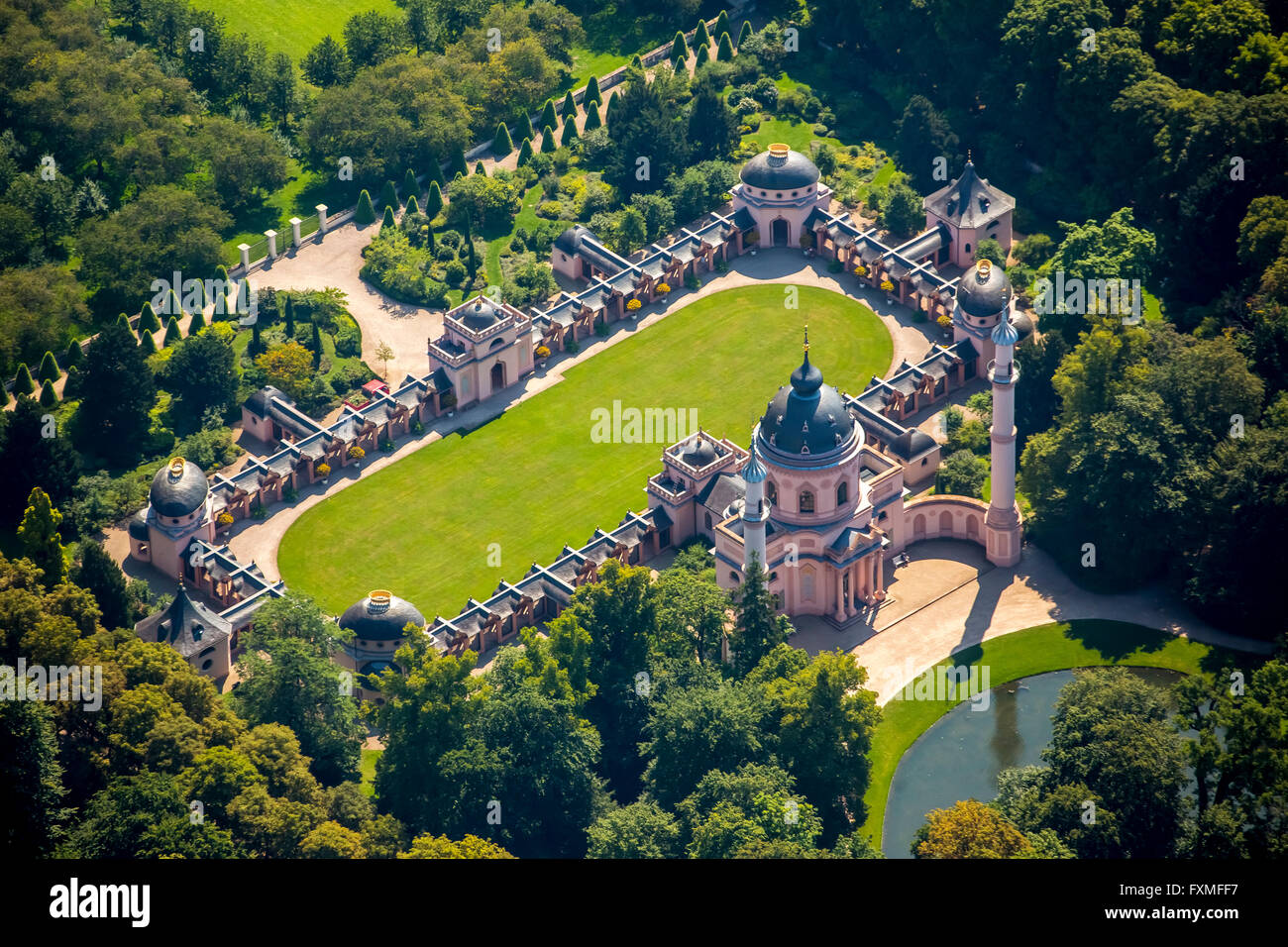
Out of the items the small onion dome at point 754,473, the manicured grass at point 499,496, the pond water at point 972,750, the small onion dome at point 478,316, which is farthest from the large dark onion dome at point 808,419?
the small onion dome at point 478,316

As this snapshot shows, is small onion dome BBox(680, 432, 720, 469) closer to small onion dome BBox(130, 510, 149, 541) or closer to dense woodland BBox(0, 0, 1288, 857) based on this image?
dense woodland BBox(0, 0, 1288, 857)

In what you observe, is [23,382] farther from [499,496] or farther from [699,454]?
[699,454]

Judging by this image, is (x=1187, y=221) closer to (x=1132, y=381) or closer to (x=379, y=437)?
(x=1132, y=381)

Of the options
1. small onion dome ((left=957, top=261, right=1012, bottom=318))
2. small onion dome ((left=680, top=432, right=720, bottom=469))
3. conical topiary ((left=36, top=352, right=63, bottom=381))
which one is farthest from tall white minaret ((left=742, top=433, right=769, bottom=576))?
conical topiary ((left=36, top=352, right=63, bottom=381))

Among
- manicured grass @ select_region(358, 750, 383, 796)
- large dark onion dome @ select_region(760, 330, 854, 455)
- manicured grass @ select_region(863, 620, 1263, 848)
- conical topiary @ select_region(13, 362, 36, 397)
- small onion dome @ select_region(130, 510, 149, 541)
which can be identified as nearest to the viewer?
manicured grass @ select_region(358, 750, 383, 796)

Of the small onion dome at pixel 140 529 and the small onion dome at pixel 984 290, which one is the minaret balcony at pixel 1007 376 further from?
the small onion dome at pixel 140 529

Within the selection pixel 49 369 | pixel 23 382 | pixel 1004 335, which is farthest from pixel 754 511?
pixel 23 382
